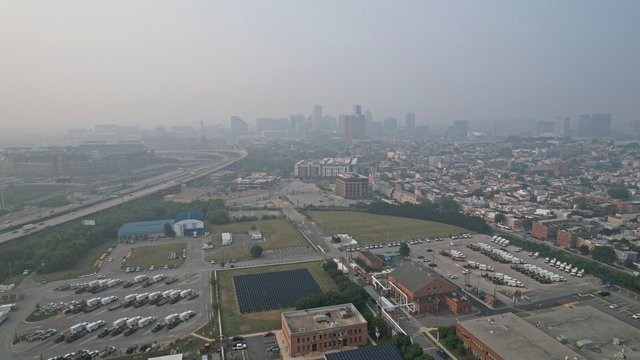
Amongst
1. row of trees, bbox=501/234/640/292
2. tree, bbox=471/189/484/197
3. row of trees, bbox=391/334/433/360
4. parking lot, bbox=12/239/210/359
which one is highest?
tree, bbox=471/189/484/197

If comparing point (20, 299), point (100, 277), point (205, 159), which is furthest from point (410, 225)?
point (205, 159)

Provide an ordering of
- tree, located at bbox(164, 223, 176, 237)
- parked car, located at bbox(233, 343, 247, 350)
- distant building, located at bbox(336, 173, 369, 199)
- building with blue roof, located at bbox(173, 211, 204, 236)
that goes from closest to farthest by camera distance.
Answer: parked car, located at bbox(233, 343, 247, 350) < tree, located at bbox(164, 223, 176, 237) < building with blue roof, located at bbox(173, 211, 204, 236) < distant building, located at bbox(336, 173, 369, 199)

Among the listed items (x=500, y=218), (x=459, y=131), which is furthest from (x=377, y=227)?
(x=459, y=131)

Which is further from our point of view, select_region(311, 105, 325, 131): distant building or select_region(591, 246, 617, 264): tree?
select_region(311, 105, 325, 131): distant building

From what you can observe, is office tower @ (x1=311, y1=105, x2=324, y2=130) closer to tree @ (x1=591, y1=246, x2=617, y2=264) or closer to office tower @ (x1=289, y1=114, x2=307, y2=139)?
office tower @ (x1=289, y1=114, x2=307, y2=139)

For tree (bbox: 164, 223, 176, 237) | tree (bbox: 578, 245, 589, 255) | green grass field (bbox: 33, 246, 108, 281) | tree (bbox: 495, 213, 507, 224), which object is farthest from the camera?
tree (bbox: 495, 213, 507, 224)

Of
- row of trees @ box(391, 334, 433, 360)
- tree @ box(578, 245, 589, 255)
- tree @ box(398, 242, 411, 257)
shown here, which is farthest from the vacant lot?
tree @ box(578, 245, 589, 255)

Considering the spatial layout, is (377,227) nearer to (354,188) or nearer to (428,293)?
(354,188)

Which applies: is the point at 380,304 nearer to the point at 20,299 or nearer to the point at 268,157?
the point at 20,299
